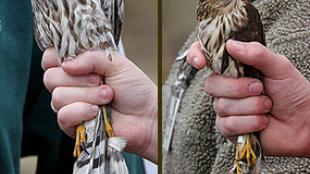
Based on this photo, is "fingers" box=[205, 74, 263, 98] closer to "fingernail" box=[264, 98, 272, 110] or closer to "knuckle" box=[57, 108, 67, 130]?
"fingernail" box=[264, 98, 272, 110]

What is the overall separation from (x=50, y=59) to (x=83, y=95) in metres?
0.04

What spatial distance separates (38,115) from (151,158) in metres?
0.32

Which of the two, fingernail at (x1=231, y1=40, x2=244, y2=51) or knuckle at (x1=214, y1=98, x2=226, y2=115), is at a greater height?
fingernail at (x1=231, y1=40, x2=244, y2=51)

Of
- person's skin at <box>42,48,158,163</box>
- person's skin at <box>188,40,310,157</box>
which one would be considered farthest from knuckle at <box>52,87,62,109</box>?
person's skin at <box>188,40,310,157</box>

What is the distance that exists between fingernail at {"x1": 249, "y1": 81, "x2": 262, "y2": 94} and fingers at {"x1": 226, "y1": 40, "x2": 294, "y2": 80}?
0.01 meters

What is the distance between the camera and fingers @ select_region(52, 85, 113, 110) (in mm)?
576

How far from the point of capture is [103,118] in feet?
1.91

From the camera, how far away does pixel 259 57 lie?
534 mm

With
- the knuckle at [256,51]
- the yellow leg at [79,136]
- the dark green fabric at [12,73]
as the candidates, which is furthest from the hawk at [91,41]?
the dark green fabric at [12,73]

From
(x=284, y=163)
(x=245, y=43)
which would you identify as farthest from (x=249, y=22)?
(x=284, y=163)

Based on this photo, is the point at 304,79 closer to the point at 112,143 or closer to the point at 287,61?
the point at 287,61

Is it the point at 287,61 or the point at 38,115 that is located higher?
the point at 287,61

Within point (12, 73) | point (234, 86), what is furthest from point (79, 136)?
point (12, 73)

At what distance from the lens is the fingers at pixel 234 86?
0.54m
